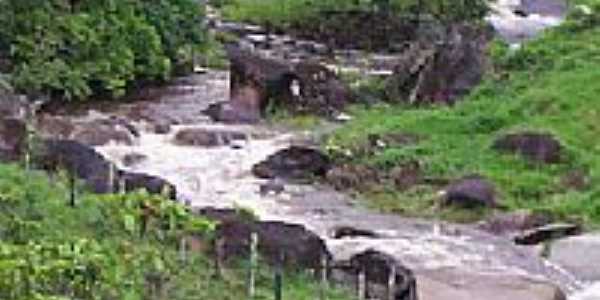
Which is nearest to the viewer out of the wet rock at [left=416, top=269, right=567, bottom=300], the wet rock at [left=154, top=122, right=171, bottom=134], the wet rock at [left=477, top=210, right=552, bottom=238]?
the wet rock at [left=416, top=269, right=567, bottom=300]

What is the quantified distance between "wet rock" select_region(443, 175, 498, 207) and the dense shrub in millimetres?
9420

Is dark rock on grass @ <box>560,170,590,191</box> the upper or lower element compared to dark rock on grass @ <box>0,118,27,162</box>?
lower

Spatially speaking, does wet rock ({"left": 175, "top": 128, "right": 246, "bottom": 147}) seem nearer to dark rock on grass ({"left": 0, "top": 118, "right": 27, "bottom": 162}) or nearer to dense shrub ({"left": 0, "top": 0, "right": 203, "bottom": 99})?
dense shrub ({"left": 0, "top": 0, "right": 203, "bottom": 99})

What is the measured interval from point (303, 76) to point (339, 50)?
7.34 metres

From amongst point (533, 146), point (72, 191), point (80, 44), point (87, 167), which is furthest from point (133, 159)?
point (72, 191)

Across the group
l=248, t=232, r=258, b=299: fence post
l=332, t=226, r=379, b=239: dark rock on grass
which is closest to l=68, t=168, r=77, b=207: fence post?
l=248, t=232, r=258, b=299: fence post

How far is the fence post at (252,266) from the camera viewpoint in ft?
55.7

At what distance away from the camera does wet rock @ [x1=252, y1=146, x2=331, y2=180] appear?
90.9 feet

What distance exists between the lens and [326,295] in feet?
57.8

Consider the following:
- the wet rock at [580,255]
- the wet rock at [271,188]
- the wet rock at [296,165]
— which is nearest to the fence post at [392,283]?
the wet rock at [580,255]

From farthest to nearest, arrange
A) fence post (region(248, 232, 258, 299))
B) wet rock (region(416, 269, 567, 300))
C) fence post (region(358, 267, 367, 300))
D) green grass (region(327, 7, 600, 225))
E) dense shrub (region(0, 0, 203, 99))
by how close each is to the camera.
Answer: dense shrub (region(0, 0, 203, 99)), green grass (region(327, 7, 600, 225)), wet rock (region(416, 269, 567, 300)), fence post (region(358, 267, 367, 300)), fence post (region(248, 232, 258, 299))

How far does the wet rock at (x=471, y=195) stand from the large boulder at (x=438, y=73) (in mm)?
7542

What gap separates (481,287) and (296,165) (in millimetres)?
8363

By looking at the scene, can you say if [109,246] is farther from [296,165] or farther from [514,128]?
[514,128]
